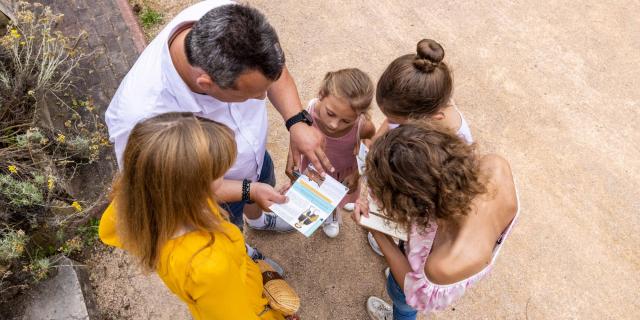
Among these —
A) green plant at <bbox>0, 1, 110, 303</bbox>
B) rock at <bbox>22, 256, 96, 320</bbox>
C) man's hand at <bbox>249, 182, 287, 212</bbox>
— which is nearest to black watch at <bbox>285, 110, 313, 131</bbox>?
man's hand at <bbox>249, 182, 287, 212</bbox>

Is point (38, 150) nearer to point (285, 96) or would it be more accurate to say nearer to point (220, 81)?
point (285, 96)

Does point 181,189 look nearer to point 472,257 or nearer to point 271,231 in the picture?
point 472,257

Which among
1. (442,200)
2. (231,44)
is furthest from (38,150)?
(442,200)

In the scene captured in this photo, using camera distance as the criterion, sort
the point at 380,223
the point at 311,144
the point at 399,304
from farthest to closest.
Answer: the point at 399,304 → the point at 311,144 → the point at 380,223

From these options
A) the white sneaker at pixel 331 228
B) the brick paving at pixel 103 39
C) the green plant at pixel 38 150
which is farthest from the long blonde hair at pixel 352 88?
the brick paving at pixel 103 39

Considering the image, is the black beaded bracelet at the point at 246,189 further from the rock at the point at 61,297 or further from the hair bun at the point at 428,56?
the rock at the point at 61,297

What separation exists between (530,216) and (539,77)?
144 centimetres

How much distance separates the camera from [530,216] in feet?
11.3

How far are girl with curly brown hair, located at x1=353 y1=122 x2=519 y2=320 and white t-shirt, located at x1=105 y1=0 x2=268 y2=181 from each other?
75cm

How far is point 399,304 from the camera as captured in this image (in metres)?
2.65

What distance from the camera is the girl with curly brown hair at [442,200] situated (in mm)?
1811

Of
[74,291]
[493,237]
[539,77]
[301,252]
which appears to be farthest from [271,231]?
[539,77]

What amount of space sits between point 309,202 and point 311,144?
1.06 ft

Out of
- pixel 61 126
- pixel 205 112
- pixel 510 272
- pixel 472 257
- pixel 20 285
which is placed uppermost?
pixel 205 112
